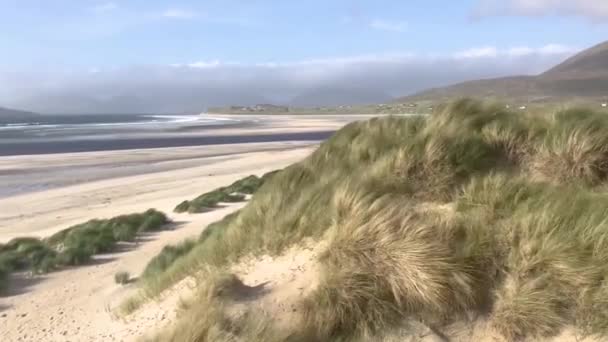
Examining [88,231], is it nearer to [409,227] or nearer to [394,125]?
[394,125]

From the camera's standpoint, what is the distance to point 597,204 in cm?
490

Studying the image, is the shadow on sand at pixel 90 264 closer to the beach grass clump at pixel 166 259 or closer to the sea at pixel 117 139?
the beach grass clump at pixel 166 259

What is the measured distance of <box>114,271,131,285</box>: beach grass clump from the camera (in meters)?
8.64

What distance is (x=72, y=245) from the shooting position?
11297 millimetres

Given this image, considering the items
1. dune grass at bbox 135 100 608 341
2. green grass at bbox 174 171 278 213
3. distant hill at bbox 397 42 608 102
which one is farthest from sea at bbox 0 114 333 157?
dune grass at bbox 135 100 608 341

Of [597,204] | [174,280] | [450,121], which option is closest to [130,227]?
[174,280]

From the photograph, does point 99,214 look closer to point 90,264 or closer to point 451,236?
point 90,264

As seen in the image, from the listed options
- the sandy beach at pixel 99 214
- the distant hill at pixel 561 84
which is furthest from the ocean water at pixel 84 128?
the distant hill at pixel 561 84

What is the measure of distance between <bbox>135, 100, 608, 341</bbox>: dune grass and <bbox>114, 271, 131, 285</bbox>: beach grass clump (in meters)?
2.44

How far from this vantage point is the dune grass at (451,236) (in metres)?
4.44

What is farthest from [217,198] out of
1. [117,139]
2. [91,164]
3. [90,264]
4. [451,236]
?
[117,139]

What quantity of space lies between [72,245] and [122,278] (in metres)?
3.11

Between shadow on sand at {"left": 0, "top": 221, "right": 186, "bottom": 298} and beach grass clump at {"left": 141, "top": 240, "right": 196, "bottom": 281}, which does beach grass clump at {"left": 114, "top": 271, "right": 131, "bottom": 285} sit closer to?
shadow on sand at {"left": 0, "top": 221, "right": 186, "bottom": 298}

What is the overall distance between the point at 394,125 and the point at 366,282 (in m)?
3.37
